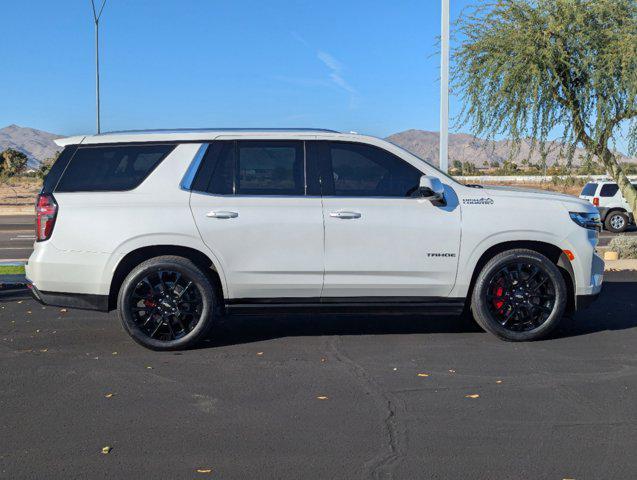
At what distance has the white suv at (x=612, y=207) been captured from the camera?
24562mm

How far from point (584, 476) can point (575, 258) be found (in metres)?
3.43

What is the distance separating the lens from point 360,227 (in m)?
6.79

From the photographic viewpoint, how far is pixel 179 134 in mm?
7012

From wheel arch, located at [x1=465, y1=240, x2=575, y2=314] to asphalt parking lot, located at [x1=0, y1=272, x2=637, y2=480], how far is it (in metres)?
0.43

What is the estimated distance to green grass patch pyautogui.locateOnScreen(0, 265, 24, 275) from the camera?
1186 cm

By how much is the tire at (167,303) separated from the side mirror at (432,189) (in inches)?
80.7

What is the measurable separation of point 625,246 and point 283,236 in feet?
31.7

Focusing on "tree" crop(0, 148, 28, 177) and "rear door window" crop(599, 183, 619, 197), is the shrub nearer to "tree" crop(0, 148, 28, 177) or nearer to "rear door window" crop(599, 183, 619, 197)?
"rear door window" crop(599, 183, 619, 197)

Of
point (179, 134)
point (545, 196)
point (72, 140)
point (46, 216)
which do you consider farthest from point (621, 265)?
point (46, 216)

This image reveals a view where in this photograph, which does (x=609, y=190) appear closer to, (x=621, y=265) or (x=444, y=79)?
(x=621, y=265)

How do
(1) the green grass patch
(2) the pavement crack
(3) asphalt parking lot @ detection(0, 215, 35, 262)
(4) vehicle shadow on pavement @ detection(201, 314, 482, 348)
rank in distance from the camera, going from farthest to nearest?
(3) asphalt parking lot @ detection(0, 215, 35, 262)
(1) the green grass patch
(4) vehicle shadow on pavement @ detection(201, 314, 482, 348)
(2) the pavement crack

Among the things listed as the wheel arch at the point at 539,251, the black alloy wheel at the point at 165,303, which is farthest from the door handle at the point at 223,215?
the wheel arch at the point at 539,251

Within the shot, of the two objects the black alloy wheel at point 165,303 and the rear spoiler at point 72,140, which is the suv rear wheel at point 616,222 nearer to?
the black alloy wheel at point 165,303

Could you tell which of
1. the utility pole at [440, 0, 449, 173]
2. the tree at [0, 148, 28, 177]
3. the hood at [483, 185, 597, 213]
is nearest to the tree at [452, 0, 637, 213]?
the utility pole at [440, 0, 449, 173]
